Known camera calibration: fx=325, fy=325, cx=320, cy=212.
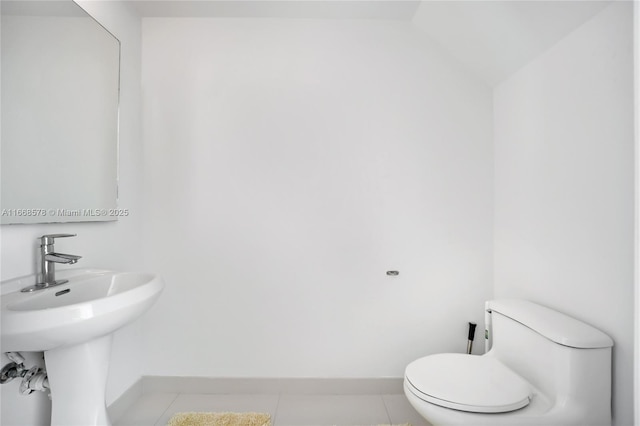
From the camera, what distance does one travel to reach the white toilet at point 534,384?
1146mm

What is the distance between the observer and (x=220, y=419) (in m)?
1.62

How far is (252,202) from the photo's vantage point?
74.2 inches

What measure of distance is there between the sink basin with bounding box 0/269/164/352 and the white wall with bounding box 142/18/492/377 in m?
0.59

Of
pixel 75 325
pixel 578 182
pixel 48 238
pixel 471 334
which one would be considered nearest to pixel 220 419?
pixel 75 325

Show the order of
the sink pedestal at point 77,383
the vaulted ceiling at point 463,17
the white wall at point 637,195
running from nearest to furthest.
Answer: the white wall at point 637,195, the sink pedestal at point 77,383, the vaulted ceiling at point 463,17

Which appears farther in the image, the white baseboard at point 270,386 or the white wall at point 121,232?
the white baseboard at point 270,386

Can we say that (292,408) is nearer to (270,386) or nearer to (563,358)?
(270,386)

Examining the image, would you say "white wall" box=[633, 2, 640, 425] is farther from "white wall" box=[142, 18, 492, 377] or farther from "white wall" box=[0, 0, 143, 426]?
"white wall" box=[0, 0, 143, 426]

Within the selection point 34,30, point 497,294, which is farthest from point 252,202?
point 497,294

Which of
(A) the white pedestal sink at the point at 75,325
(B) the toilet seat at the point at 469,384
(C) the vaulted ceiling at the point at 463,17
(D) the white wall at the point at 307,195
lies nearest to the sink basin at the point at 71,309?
(A) the white pedestal sink at the point at 75,325

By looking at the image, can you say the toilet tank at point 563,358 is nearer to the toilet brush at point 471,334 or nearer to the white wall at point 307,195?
the toilet brush at point 471,334

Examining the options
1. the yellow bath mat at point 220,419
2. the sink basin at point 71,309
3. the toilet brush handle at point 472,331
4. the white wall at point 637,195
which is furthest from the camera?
the toilet brush handle at point 472,331

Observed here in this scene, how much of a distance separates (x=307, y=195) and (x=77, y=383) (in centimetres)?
128

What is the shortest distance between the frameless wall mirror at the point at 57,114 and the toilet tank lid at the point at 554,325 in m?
1.95
